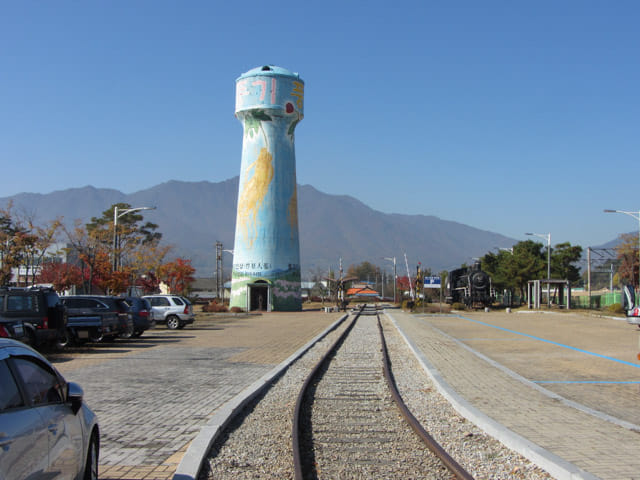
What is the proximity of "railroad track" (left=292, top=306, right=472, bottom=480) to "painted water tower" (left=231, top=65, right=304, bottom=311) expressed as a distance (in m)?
54.1

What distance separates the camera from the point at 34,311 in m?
19.2

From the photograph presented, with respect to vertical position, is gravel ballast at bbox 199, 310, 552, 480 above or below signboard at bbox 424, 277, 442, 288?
below

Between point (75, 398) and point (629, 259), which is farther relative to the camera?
point (629, 259)

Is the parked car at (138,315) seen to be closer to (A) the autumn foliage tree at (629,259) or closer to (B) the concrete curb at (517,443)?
(B) the concrete curb at (517,443)

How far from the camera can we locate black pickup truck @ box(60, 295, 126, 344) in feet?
74.9

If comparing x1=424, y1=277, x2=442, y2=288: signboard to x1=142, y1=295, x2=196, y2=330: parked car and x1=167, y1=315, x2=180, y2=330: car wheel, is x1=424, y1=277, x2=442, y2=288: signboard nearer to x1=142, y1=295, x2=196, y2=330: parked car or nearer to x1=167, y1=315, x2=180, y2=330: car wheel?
x1=142, y1=295, x2=196, y2=330: parked car

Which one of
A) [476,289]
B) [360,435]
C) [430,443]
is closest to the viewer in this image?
[430,443]

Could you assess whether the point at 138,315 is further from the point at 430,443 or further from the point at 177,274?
the point at 177,274

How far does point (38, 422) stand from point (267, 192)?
6516cm

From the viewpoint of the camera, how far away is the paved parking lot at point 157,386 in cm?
838

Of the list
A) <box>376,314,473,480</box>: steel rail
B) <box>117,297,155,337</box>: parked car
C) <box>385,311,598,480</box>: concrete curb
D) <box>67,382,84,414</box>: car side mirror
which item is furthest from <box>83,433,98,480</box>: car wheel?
<box>117,297,155,337</box>: parked car

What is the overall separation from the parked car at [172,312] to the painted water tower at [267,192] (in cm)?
3329

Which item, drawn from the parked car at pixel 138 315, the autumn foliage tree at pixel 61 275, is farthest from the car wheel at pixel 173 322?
the autumn foliage tree at pixel 61 275

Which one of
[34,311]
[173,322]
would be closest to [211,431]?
[34,311]
